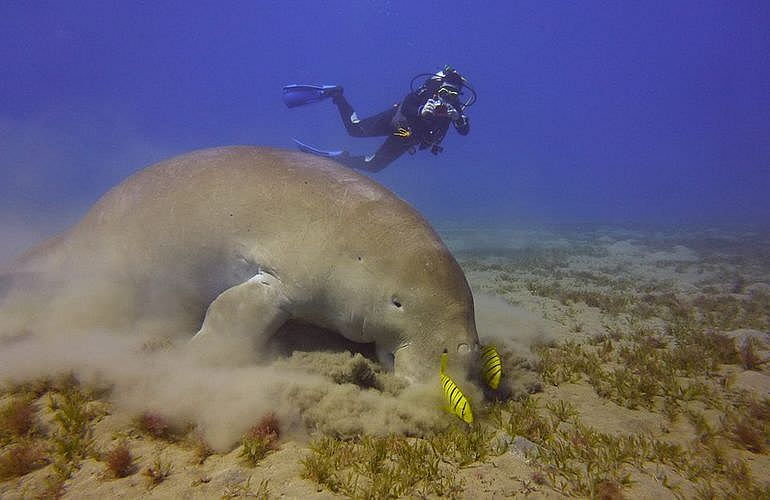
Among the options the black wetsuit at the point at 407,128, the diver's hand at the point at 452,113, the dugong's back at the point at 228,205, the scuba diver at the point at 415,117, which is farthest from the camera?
the black wetsuit at the point at 407,128

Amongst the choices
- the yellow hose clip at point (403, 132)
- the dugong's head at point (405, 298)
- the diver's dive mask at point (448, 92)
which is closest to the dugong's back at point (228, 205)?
the dugong's head at point (405, 298)

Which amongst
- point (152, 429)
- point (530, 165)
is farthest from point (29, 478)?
point (530, 165)

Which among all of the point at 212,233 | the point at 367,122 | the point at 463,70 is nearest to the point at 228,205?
the point at 212,233

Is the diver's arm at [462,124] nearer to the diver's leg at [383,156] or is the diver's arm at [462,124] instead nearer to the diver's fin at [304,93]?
the diver's leg at [383,156]

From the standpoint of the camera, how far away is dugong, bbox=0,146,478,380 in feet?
9.71

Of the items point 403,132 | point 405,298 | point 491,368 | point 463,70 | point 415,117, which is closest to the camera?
point 405,298

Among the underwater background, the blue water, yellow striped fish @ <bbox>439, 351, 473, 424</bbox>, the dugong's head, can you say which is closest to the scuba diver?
the dugong's head

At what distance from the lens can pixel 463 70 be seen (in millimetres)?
170125

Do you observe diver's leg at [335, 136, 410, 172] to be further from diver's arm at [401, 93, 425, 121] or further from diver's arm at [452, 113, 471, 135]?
diver's arm at [452, 113, 471, 135]

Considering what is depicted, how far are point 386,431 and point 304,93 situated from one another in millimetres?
14038

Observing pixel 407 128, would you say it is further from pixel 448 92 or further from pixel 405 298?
pixel 405 298

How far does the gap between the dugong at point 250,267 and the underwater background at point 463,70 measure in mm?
60549

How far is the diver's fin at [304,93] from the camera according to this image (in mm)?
14289

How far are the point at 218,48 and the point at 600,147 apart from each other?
156790mm
